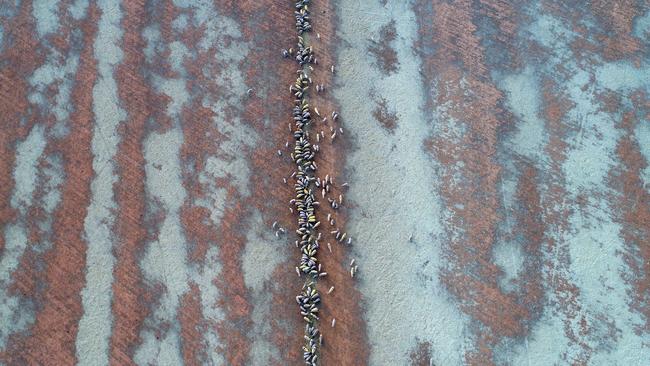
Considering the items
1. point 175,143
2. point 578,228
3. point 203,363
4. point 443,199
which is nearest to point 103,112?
point 175,143

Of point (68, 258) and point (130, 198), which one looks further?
point (130, 198)

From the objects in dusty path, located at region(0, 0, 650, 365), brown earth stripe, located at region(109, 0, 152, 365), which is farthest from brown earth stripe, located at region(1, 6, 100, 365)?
brown earth stripe, located at region(109, 0, 152, 365)

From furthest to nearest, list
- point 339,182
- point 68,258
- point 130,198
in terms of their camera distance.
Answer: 1. point 339,182
2. point 130,198
3. point 68,258

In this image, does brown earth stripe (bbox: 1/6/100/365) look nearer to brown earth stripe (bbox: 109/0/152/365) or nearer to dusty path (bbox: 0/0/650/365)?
dusty path (bbox: 0/0/650/365)

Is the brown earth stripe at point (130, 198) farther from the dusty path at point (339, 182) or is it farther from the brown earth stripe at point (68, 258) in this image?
the brown earth stripe at point (68, 258)

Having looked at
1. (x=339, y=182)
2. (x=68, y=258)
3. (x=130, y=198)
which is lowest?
(x=68, y=258)

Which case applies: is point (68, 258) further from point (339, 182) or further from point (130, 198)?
point (339, 182)

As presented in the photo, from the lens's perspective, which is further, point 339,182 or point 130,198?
point 339,182

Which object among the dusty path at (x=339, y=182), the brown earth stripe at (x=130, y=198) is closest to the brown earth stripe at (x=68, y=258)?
the dusty path at (x=339, y=182)

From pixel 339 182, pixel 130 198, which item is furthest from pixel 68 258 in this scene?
pixel 339 182

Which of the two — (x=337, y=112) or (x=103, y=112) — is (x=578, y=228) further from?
(x=103, y=112)

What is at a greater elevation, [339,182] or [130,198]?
[339,182]

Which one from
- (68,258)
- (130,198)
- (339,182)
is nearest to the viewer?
(68,258)
